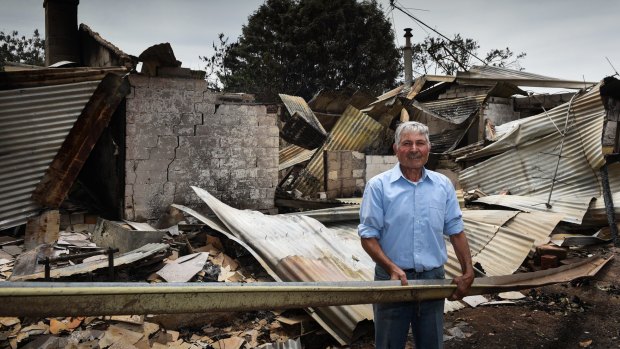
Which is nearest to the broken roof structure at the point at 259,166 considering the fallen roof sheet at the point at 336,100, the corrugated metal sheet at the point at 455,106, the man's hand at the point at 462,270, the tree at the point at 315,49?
the fallen roof sheet at the point at 336,100

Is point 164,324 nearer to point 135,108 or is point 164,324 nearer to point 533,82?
point 135,108

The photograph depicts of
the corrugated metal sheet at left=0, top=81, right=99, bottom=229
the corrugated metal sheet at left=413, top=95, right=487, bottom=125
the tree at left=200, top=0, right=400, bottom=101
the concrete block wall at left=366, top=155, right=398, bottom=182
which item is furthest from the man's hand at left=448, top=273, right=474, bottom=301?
the tree at left=200, top=0, right=400, bottom=101

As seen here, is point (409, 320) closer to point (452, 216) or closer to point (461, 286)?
point (461, 286)

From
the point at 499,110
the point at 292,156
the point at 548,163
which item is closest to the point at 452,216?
the point at 548,163

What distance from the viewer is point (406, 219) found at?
2521 millimetres

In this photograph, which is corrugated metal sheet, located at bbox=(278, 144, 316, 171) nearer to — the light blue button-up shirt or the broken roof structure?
the broken roof structure

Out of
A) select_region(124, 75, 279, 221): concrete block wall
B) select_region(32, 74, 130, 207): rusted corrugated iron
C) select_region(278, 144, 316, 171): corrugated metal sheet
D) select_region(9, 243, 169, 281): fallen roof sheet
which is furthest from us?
select_region(278, 144, 316, 171): corrugated metal sheet

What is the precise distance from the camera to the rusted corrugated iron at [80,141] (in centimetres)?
567

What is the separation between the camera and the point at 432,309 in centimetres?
254

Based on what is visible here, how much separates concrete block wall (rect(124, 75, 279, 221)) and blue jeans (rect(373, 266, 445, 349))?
478 cm

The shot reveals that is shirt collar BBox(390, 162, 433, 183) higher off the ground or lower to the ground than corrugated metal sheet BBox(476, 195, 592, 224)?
higher

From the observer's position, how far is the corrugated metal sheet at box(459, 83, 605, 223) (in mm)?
8359

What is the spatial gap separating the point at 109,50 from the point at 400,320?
6878mm

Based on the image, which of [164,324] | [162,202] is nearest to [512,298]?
[164,324]
